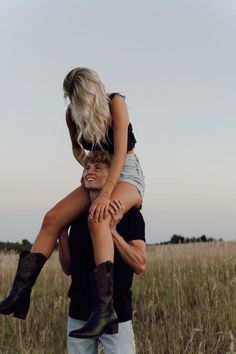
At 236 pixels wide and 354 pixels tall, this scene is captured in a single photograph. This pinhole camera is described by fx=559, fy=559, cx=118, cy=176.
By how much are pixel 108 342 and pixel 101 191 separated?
0.74 meters

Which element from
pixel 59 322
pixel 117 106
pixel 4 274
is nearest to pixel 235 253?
pixel 4 274

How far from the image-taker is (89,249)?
9.38ft

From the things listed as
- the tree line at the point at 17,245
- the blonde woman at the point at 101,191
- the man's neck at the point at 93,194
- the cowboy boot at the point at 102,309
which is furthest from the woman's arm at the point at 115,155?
the tree line at the point at 17,245

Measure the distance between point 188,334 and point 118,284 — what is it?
2915 mm

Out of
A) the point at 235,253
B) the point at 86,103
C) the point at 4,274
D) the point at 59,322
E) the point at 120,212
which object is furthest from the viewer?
the point at 235,253

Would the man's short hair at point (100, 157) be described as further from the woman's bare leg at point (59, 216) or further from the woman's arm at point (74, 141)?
the woman's arm at point (74, 141)

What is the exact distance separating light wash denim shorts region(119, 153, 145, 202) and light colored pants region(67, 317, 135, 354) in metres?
0.73

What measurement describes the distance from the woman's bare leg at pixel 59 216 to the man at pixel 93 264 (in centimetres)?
4

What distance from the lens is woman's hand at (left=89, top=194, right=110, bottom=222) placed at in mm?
2709

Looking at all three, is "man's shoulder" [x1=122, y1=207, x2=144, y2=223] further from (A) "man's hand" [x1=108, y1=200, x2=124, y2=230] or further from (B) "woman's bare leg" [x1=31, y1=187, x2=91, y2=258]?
(B) "woman's bare leg" [x1=31, y1=187, x2=91, y2=258]

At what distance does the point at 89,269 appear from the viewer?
2.85m

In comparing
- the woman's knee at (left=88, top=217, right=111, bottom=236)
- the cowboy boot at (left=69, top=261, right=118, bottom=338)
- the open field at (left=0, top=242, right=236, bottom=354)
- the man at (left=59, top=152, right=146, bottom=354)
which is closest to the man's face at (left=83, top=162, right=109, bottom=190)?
the man at (left=59, top=152, right=146, bottom=354)

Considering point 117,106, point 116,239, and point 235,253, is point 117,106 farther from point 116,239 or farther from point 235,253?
point 235,253

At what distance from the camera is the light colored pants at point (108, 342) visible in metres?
2.72
